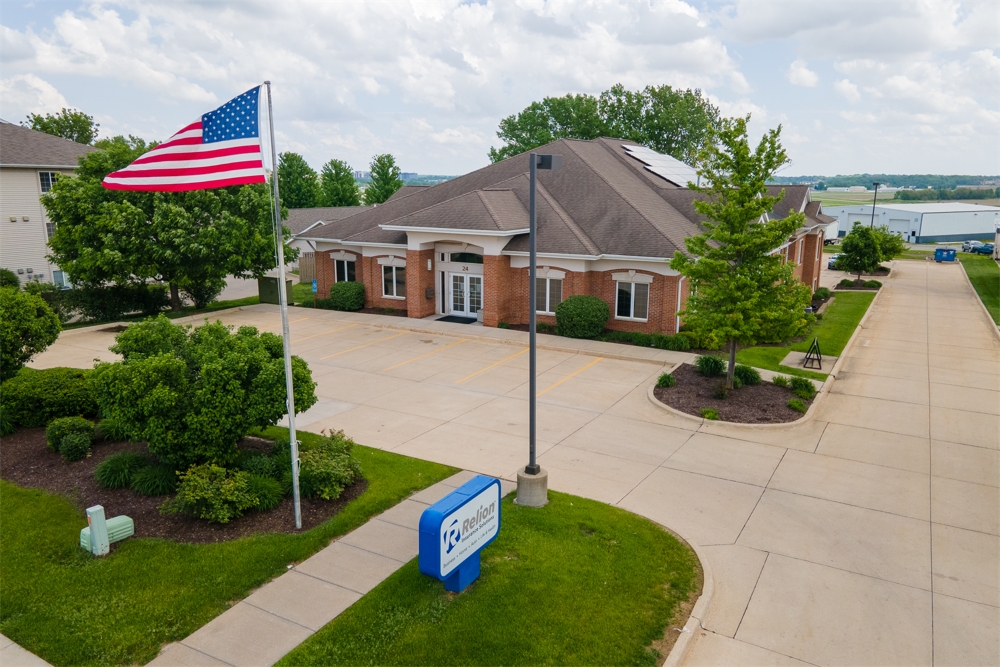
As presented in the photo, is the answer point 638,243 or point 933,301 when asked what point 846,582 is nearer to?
point 638,243

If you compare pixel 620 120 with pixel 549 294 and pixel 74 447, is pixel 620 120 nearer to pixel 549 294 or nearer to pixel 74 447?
pixel 549 294

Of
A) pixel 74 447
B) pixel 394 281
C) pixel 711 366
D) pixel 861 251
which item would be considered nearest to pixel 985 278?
pixel 861 251

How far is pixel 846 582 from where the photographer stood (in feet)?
33.6

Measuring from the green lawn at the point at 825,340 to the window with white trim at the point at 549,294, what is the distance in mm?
7094

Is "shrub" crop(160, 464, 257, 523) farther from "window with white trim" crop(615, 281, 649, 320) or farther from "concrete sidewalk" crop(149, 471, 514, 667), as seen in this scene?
"window with white trim" crop(615, 281, 649, 320)

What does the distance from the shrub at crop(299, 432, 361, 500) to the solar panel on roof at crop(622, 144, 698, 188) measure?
26.0 meters

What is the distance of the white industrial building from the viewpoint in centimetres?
9638

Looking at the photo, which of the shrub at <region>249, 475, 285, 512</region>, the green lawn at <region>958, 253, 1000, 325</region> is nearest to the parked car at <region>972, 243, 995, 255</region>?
the green lawn at <region>958, 253, 1000, 325</region>

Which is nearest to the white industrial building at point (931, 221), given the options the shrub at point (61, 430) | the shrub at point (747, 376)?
the shrub at point (747, 376)

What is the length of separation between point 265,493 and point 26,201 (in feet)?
118

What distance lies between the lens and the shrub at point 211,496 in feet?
37.1

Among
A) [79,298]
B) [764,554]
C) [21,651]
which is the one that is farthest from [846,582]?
[79,298]

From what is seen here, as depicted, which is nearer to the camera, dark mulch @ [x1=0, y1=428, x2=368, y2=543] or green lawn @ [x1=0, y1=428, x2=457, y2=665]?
green lawn @ [x1=0, y1=428, x2=457, y2=665]

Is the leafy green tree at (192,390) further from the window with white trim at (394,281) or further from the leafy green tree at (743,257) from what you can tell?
the window with white trim at (394,281)
